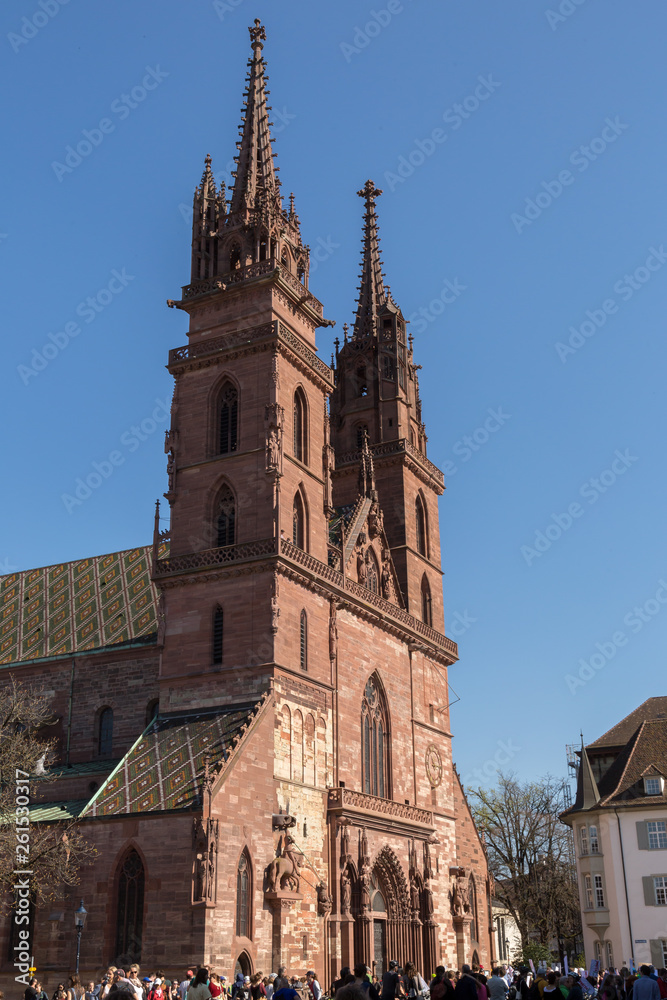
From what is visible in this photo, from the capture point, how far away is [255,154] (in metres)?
43.0

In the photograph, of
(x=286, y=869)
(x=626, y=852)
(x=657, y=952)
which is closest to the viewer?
(x=286, y=869)

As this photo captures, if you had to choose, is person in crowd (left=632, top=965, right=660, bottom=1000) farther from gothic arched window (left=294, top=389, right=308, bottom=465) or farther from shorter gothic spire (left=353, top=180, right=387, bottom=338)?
shorter gothic spire (left=353, top=180, right=387, bottom=338)

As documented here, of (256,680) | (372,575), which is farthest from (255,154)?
(256,680)

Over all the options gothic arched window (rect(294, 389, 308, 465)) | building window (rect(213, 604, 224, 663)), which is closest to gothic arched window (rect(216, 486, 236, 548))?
building window (rect(213, 604, 224, 663))

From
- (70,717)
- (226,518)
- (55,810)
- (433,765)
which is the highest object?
(226,518)

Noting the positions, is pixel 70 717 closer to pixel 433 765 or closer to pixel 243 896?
pixel 243 896

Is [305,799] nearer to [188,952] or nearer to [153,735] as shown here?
[153,735]

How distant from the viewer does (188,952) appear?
2666 centimetres

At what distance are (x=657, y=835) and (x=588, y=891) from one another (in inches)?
174

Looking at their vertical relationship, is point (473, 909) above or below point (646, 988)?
above

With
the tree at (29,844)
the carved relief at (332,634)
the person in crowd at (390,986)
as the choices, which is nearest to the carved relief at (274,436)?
the carved relief at (332,634)

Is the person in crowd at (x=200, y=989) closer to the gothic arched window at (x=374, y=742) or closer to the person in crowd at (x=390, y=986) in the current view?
the person in crowd at (x=390, y=986)

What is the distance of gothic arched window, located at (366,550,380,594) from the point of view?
138 feet

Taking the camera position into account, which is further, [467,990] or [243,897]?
[243,897]
